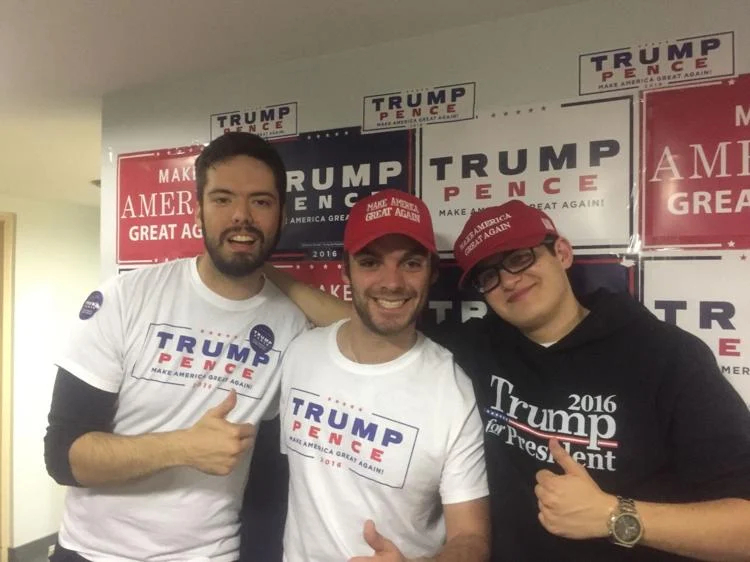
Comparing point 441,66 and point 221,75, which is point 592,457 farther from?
point 221,75

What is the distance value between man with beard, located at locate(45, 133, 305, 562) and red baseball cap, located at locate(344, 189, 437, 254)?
0.68 ft

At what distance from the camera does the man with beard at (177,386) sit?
1.13m

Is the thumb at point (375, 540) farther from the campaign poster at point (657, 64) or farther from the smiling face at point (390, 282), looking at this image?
the campaign poster at point (657, 64)

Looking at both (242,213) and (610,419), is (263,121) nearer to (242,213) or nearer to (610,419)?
(242,213)

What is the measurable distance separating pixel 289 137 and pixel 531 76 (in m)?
0.65

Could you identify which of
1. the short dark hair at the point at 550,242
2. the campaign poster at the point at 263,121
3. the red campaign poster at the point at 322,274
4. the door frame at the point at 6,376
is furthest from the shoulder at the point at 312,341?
the door frame at the point at 6,376

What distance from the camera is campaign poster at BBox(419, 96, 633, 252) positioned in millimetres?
1206

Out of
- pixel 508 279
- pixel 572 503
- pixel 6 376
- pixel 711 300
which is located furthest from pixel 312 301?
pixel 6 376

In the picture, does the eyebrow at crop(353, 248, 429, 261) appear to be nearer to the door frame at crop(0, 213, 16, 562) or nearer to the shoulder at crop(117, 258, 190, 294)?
the shoulder at crop(117, 258, 190, 294)

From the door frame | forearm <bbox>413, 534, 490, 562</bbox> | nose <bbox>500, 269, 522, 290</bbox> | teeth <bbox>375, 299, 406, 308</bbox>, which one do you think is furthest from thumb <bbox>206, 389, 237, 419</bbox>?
the door frame

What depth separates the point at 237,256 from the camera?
119cm

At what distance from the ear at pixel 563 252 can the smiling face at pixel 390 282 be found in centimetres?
25

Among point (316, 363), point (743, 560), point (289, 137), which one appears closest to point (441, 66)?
point (289, 137)

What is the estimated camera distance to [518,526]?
1083mm
